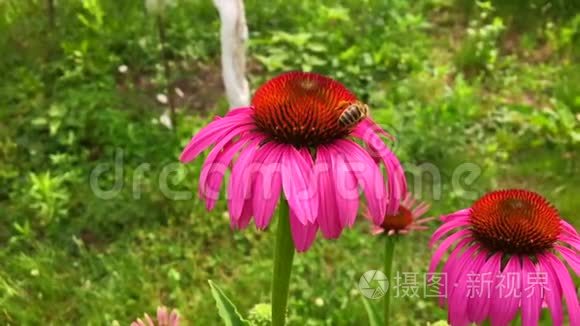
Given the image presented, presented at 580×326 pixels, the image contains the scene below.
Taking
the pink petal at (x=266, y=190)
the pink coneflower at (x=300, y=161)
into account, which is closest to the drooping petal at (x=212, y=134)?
the pink coneflower at (x=300, y=161)

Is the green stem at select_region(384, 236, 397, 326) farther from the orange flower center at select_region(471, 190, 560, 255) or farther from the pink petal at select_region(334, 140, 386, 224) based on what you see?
the pink petal at select_region(334, 140, 386, 224)

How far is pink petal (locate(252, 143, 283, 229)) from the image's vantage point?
0.88 m

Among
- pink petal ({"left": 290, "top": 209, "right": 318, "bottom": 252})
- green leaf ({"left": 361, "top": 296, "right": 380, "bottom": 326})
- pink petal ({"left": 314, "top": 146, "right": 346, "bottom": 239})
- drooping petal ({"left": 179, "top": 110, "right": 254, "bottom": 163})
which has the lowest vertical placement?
green leaf ({"left": 361, "top": 296, "right": 380, "bottom": 326})

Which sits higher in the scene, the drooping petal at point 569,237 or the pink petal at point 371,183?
the pink petal at point 371,183

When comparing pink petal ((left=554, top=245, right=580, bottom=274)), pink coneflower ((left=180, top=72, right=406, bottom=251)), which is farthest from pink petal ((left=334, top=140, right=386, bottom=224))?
pink petal ((left=554, top=245, right=580, bottom=274))

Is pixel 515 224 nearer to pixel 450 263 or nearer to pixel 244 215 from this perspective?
pixel 450 263

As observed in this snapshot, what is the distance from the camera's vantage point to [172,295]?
202cm

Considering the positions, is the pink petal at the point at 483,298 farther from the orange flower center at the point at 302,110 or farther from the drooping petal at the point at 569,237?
the orange flower center at the point at 302,110

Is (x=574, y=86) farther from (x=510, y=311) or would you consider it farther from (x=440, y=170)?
(x=510, y=311)

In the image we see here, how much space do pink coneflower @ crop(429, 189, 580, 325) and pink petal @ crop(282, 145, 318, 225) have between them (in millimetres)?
350

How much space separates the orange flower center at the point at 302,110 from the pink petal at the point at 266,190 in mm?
64

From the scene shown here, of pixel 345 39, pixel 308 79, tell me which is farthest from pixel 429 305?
pixel 345 39

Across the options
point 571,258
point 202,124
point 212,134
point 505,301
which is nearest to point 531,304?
point 505,301

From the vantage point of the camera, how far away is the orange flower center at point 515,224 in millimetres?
1069
